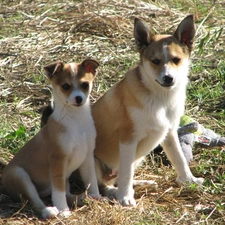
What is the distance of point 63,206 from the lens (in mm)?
5973

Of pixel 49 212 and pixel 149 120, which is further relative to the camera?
pixel 149 120

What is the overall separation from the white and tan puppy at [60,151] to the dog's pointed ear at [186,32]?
3.24 feet

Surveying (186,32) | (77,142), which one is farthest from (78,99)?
(186,32)

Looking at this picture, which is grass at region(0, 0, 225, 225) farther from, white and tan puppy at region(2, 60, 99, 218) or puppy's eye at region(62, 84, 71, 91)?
puppy's eye at region(62, 84, 71, 91)

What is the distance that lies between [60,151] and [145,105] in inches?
40.9

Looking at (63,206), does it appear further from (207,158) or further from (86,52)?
(86,52)

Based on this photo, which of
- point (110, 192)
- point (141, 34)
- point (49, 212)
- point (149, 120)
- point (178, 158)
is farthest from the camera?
point (178, 158)

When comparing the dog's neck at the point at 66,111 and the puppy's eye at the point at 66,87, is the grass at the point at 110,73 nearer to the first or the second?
the dog's neck at the point at 66,111

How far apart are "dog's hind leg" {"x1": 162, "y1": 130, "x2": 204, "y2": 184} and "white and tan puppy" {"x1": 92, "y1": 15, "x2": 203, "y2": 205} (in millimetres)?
12

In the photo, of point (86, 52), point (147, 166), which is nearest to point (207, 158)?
point (147, 166)

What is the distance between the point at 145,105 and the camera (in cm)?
633

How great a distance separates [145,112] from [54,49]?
11.8 ft

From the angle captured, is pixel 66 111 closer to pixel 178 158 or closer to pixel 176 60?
pixel 176 60

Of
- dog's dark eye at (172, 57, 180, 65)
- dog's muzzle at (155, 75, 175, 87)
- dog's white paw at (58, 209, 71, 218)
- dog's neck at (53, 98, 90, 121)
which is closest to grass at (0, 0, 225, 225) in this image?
dog's white paw at (58, 209, 71, 218)
